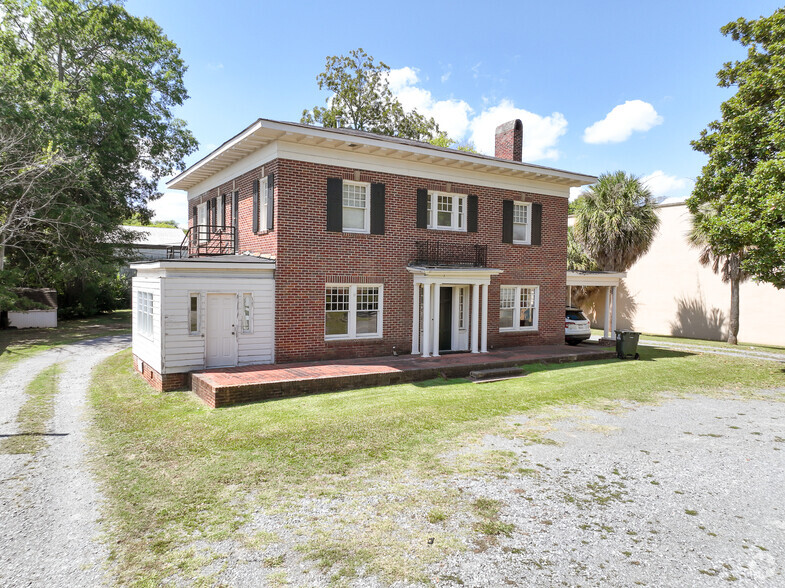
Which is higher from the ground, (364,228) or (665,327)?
(364,228)

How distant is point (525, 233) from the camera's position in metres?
17.3

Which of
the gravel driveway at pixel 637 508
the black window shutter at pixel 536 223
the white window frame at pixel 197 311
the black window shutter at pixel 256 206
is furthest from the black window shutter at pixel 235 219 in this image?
the gravel driveway at pixel 637 508

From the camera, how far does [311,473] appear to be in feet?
20.9

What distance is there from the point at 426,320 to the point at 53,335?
1810cm

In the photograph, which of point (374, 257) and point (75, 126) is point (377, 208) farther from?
point (75, 126)

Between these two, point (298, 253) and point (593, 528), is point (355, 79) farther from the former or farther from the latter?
point (593, 528)

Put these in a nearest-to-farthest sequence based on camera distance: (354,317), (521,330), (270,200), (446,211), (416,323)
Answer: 1. (270,200)
2. (354,317)
3. (416,323)
4. (446,211)
5. (521,330)

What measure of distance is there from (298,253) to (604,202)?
18.6 metres

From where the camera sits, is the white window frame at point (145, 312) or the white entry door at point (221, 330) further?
the white window frame at point (145, 312)

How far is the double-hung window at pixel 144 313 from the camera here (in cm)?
1209

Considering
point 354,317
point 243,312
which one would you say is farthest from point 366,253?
point 243,312

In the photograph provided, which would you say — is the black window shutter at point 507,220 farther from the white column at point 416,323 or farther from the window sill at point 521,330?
the white column at point 416,323

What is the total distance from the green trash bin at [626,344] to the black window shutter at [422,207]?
7835 mm

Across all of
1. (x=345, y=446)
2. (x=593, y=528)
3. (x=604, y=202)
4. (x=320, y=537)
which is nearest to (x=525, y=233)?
(x=604, y=202)
